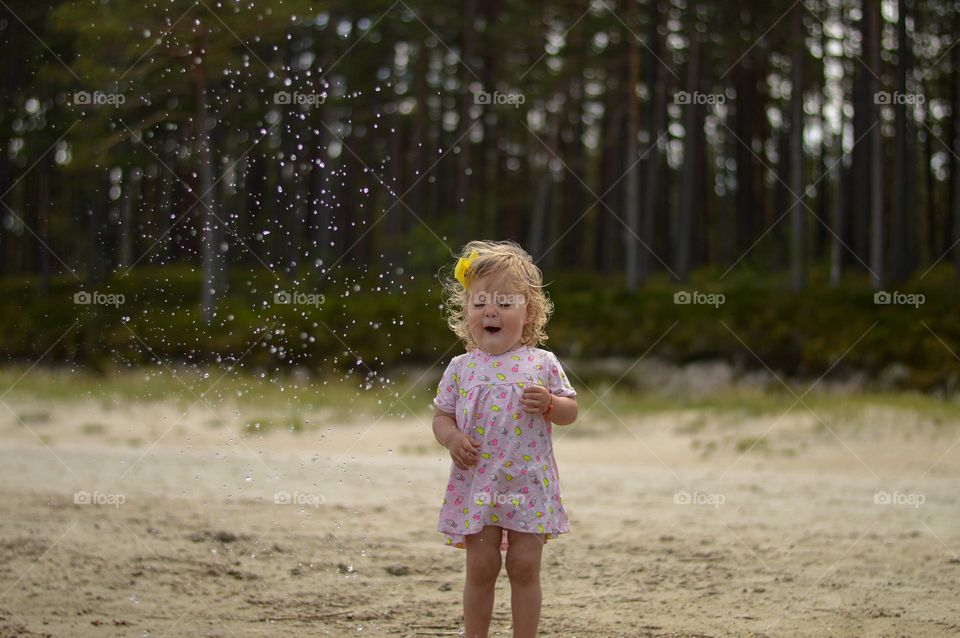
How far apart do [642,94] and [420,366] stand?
16.1 m

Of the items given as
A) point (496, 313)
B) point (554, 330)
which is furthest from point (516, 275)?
point (554, 330)

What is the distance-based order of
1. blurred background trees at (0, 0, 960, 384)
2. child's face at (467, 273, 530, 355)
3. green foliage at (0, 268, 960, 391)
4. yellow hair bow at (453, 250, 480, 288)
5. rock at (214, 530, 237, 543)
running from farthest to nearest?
blurred background trees at (0, 0, 960, 384) → green foliage at (0, 268, 960, 391) → rock at (214, 530, 237, 543) → yellow hair bow at (453, 250, 480, 288) → child's face at (467, 273, 530, 355)

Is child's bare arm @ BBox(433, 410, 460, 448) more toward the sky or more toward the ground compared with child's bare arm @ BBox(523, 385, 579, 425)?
more toward the ground

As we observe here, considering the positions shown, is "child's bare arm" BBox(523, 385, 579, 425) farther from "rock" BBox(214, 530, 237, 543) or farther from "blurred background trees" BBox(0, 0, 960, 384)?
"blurred background trees" BBox(0, 0, 960, 384)

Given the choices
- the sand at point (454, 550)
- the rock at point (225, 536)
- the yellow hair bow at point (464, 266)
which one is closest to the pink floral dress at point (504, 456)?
the yellow hair bow at point (464, 266)

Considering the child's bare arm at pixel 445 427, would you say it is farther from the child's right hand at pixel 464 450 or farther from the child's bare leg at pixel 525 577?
the child's bare leg at pixel 525 577

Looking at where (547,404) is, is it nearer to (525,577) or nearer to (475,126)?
(525,577)

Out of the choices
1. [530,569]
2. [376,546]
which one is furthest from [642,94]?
[530,569]

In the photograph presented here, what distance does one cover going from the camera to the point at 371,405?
56.4 feet

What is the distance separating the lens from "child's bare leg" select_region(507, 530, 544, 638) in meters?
4.02

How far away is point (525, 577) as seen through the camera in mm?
4039

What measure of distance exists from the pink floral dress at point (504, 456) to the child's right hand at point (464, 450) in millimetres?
29

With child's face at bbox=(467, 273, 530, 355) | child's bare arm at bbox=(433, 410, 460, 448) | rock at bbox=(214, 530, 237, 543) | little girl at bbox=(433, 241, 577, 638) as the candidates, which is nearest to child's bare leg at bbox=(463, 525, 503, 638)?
little girl at bbox=(433, 241, 577, 638)

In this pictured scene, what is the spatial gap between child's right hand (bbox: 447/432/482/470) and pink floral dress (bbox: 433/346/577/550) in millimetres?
29
